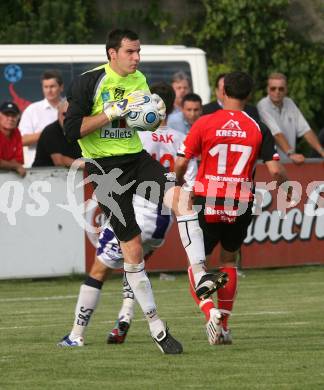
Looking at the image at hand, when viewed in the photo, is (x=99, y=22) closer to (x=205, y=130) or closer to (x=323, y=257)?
(x=323, y=257)

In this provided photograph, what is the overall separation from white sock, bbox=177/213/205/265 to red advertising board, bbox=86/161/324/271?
698 cm

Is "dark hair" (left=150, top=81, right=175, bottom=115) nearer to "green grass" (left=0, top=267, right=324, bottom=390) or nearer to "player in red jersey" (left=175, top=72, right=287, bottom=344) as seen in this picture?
"player in red jersey" (left=175, top=72, right=287, bottom=344)

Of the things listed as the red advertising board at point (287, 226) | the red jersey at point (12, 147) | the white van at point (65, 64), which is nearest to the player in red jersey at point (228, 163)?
the red jersey at point (12, 147)

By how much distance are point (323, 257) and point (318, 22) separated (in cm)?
821

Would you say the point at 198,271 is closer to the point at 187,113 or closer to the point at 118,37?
the point at 118,37

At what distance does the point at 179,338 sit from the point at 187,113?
6205 mm

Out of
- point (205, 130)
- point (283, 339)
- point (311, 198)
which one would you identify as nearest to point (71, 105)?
point (205, 130)

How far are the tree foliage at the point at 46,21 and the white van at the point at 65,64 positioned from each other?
538cm

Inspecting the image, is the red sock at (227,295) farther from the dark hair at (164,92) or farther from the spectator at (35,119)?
the spectator at (35,119)

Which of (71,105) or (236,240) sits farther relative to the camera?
(236,240)

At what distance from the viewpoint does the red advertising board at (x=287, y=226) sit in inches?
656

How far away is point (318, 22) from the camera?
2433 cm

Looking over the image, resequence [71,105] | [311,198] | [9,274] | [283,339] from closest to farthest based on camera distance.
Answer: [71,105] → [283,339] → [9,274] → [311,198]

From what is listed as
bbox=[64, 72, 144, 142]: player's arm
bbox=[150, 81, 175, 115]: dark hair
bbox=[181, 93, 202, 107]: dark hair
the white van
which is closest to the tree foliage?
the white van
